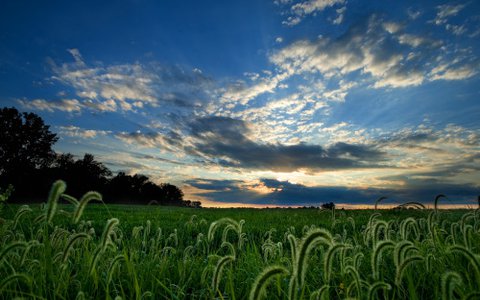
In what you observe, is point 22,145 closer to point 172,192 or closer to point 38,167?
point 38,167

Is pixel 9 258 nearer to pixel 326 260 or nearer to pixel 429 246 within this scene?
pixel 326 260

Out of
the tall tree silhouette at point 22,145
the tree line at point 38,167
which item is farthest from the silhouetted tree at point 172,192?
the tall tree silhouette at point 22,145

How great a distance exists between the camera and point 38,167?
222 feet

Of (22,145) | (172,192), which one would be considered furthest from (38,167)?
(172,192)

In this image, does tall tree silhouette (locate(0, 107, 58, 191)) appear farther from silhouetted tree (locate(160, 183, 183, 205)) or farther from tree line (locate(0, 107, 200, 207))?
silhouetted tree (locate(160, 183, 183, 205))

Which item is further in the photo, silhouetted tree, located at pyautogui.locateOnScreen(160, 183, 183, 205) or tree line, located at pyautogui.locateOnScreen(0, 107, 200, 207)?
silhouetted tree, located at pyautogui.locateOnScreen(160, 183, 183, 205)

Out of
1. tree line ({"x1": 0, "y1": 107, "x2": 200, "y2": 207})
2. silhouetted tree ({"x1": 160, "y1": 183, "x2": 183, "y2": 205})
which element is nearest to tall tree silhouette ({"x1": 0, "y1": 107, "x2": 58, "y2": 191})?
tree line ({"x1": 0, "y1": 107, "x2": 200, "y2": 207})

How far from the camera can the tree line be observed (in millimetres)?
63188

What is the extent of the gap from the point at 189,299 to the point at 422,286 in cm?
314

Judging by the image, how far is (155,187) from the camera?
87.6 m

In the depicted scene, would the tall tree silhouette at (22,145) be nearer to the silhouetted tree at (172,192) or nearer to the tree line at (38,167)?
the tree line at (38,167)

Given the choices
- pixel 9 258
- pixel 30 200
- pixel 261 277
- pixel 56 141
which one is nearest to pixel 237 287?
pixel 261 277

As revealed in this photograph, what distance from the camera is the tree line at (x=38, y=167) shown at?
63.2m

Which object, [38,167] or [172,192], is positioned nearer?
[38,167]
